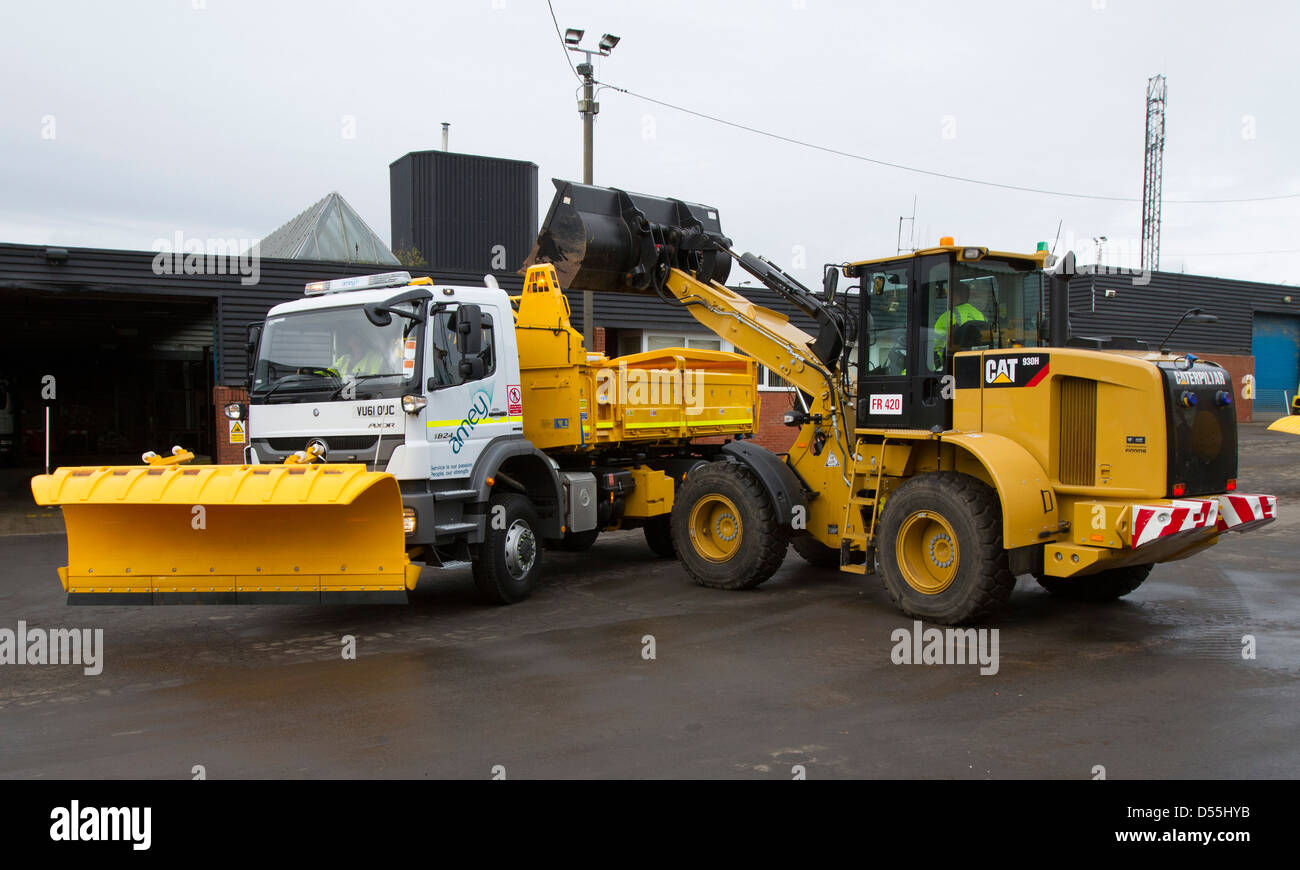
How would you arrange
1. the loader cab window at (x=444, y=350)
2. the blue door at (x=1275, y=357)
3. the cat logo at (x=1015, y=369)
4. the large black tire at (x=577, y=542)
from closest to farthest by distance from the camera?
the cat logo at (x=1015, y=369), the loader cab window at (x=444, y=350), the large black tire at (x=577, y=542), the blue door at (x=1275, y=357)

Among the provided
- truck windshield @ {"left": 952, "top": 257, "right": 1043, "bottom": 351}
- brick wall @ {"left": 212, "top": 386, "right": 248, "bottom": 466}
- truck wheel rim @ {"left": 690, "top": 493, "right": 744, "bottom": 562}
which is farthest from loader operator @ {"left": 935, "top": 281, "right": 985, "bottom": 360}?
brick wall @ {"left": 212, "top": 386, "right": 248, "bottom": 466}

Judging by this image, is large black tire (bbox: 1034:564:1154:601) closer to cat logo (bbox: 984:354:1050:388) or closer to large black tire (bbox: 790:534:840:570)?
cat logo (bbox: 984:354:1050:388)

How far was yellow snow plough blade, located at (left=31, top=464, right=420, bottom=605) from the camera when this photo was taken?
7293 millimetres

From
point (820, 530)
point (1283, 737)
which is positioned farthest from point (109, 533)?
point (1283, 737)

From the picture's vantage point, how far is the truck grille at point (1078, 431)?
25.0ft

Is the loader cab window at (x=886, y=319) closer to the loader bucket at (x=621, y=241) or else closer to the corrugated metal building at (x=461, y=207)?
the loader bucket at (x=621, y=241)

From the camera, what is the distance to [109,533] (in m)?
7.71

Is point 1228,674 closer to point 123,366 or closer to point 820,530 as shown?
point 820,530

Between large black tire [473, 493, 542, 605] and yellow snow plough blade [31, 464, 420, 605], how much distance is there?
1476 mm

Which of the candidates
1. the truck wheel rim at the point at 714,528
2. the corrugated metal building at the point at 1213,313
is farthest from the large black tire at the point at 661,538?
the corrugated metal building at the point at 1213,313

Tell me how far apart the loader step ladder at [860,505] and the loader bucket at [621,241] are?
2.99 meters

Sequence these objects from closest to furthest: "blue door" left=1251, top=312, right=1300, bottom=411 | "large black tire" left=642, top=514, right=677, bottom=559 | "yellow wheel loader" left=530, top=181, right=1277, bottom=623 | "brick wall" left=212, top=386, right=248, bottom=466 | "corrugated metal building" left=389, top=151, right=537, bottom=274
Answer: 1. "yellow wheel loader" left=530, top=181, right=1277, bottom=623
2. "large black tire" left=642, top=514, right=677, bottom=559
3. "brick wall" left=212, top=386, right=248, bottom=466
4. "corrugated metal building" left=389, top=151, right=537, bottom=274
5. "blue door" left=1251, top=312, right=1300, bottom=411

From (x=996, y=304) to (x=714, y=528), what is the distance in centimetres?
355

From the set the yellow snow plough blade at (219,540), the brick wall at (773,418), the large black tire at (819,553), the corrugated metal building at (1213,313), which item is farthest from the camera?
the corrugated metal building at (1213,313)
